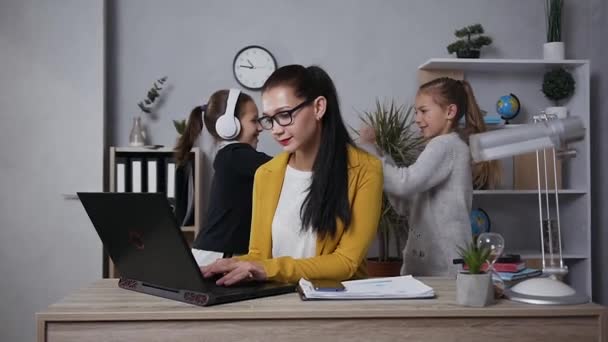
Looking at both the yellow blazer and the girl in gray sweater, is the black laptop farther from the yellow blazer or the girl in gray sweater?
the girl in gray sweater

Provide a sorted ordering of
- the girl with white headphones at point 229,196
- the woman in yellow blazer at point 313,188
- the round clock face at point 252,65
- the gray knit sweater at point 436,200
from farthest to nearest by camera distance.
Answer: the round clock face at point 252,65
the girl with white headphones at point 229,196
the gray knit sweater at point 436,200
the woman in yellow blazer at point 313,188

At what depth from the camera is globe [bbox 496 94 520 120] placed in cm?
432

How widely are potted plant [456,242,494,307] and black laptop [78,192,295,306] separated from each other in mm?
427

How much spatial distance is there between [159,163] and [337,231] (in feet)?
7.58

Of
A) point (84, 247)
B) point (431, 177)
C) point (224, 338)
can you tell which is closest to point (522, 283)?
point (224, 338)

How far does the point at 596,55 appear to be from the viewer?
450 centimetres

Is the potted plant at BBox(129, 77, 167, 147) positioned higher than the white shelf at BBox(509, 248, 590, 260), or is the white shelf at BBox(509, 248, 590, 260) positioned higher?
the potted plant at BBox(129, 77, 167, 147)

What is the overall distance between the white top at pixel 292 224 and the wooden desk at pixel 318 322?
40 centimetres

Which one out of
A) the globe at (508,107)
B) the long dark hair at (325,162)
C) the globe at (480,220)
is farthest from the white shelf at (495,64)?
the long dark hair at (325,162)

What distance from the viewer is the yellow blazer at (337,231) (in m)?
1.78

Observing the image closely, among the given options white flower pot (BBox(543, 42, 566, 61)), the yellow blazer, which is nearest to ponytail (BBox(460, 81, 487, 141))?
the yellow blazer

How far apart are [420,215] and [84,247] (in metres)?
2.28

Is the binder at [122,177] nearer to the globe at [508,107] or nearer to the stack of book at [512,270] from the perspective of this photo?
the globe at [508,107]

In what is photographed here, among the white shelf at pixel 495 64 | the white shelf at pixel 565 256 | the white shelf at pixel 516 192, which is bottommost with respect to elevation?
the white shelf at pixel 565 256
